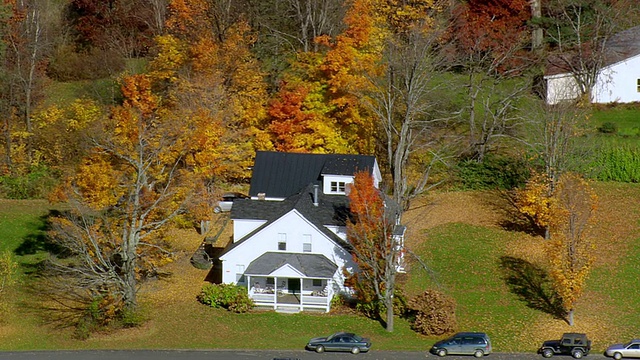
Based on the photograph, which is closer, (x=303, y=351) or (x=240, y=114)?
(x=303, y=351)

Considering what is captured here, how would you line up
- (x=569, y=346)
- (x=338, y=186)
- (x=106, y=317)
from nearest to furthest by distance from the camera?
1. (x=569, y=346)
2. (x=106, y=317)
3. (x=338, y=186)

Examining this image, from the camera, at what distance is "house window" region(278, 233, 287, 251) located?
199 feet

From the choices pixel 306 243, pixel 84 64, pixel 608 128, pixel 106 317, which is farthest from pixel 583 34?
pixel 106 317

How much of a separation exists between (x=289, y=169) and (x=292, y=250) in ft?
29.4

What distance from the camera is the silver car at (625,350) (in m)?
49.9

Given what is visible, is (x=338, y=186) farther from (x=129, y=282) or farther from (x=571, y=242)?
(x=571, y=242)

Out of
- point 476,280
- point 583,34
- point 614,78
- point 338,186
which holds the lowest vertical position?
point 476,280

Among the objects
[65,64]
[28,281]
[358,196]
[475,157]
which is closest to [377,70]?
[475,157]

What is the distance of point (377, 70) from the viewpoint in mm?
71375

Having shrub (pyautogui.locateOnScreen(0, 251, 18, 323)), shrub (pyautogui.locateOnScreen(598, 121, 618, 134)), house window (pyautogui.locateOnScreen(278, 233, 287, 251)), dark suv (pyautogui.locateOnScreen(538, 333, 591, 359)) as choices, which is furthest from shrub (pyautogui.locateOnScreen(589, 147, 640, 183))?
shrub (pyautogui.locateOnScreen(0, 251, 18, 323))

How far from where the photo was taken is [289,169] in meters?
68.2

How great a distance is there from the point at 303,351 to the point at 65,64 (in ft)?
176

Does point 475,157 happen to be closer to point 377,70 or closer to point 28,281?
point 377,70

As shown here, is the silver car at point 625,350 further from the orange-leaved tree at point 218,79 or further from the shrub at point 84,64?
the shrub at point 84,64
